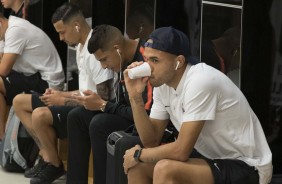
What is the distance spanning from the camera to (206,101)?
3.12 meters

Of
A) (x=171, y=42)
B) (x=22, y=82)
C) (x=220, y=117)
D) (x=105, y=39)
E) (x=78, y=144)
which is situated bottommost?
(x=78, y=144)

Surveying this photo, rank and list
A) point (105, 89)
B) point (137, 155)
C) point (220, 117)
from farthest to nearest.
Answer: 1. point (105, 89)
2. point (137, 155)
3. point (220, 117)

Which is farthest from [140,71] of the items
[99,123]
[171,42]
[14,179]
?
[14,179]

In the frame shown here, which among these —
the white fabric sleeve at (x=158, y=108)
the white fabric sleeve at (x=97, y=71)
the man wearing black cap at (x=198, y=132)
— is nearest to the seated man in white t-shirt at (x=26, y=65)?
the white fabric sleeve at (x=97, y=71)

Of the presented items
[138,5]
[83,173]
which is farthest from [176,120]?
[138,5]

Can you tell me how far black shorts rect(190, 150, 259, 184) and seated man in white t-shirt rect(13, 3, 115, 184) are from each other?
1558 millimetres

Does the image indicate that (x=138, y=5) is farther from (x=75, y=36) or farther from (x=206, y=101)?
(x=206, y=101)

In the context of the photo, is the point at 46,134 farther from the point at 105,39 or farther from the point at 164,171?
the point at 164,171

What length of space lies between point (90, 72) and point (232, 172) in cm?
166

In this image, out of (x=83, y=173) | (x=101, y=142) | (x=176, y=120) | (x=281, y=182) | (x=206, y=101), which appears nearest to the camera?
(x=206, y=101)

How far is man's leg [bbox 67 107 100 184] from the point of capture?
14.6 feet

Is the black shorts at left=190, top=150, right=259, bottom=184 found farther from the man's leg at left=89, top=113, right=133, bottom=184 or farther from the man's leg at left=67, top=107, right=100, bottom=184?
the man's leg at left=67, top=107, right=100, bottom=184

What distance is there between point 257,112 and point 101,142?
3.06ft

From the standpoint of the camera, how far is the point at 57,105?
16.1 ft
